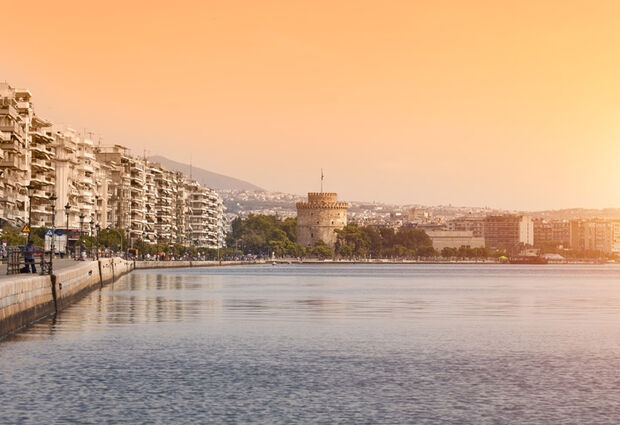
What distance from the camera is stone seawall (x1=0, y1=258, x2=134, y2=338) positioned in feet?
96.7

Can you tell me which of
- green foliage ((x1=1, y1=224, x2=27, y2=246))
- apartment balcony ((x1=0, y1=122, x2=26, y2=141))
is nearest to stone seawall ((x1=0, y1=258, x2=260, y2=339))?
green foliage ((x1=1, y1=224, x2=27, y2=246))

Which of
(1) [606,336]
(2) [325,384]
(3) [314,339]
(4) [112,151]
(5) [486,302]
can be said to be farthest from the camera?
(4) [112,151]

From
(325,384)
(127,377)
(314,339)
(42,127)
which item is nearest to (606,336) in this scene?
(314,339)

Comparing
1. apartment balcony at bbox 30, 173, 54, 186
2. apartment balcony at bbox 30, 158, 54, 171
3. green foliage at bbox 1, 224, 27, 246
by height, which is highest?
apartment balcony at bbox 30, 158, 54, 171

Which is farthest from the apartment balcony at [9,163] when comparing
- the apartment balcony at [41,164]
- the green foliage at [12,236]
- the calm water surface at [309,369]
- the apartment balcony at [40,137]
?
the calm water surface at [309,369]

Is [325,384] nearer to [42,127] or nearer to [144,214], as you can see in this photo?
[42,127]

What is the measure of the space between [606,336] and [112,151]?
485 feet

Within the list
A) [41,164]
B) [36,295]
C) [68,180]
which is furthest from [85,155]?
[36,295]

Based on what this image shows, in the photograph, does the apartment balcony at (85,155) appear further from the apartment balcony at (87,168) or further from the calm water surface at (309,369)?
the calm water surface at (309,369)

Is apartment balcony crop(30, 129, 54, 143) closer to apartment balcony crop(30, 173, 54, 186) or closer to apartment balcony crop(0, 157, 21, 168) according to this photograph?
apartment balcony crop(30, 173, 54, 186)

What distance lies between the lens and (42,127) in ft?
407

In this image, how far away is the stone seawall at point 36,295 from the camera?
29.5 meters

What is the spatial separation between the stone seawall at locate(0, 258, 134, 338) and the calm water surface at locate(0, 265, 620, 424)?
0.66m

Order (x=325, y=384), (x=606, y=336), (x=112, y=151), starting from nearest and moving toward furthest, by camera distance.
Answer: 1. (x=325, y=384)
2. (x=606, y=336)
3. (x=112, y=151)
